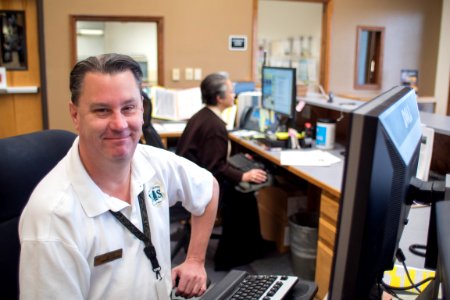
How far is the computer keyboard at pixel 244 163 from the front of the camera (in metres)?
2.89

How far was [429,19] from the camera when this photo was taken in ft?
19.8

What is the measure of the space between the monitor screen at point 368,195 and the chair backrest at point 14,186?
3.00 ft

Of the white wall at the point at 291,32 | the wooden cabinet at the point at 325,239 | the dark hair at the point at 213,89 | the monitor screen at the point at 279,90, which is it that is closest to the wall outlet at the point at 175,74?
the monitor screen at the point at 279,90

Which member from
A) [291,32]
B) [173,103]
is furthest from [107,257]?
[291,32]

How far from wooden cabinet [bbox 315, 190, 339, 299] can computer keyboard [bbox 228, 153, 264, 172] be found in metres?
0.75

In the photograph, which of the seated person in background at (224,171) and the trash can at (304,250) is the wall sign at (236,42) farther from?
the trash can at (304,250)

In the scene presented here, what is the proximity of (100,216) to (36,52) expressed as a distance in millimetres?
3943

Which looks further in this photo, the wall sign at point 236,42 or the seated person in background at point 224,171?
the wall sign at point 236,42

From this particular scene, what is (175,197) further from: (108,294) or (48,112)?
(48,112)

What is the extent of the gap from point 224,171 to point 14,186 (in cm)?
161

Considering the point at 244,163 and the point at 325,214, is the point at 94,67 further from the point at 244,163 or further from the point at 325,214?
the point at 244,163

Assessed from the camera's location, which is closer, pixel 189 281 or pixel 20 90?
pixel 189 281

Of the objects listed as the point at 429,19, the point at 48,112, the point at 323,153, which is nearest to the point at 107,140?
the point at 323,153

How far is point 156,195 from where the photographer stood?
129 centimetres
